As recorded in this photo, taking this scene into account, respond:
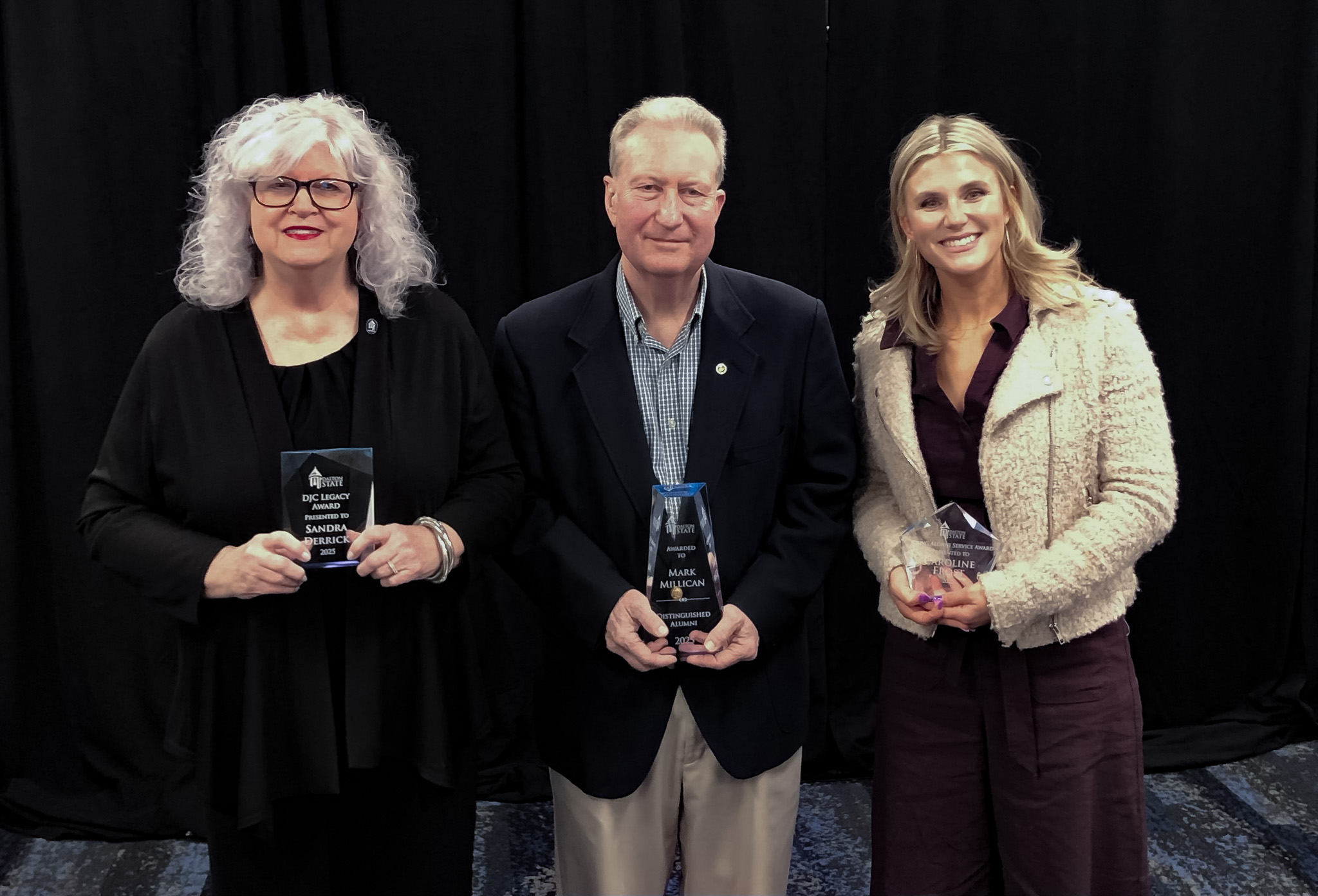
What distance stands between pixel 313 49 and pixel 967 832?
2712 millimetres

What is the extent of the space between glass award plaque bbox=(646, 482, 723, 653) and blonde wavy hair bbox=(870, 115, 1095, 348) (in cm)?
58

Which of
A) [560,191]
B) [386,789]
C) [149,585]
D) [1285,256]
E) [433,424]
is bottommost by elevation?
[386,789]

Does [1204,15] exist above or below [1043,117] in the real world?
above

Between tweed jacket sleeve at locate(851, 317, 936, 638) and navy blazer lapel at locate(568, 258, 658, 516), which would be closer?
navy blazer lapel at locate(568, 258, 658, 516)

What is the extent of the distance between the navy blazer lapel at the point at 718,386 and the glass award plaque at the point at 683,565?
2.9 inches

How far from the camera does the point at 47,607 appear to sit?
347cm

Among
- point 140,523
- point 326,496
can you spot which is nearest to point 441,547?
point 326,496

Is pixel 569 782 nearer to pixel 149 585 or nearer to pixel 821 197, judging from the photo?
pixel 149 585

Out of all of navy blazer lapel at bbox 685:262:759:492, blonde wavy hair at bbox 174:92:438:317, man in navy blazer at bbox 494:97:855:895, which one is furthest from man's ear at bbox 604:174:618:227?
blonde wavy hair at bbox 174:92:438:317

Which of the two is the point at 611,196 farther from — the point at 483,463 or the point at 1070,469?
the point at 1070,469

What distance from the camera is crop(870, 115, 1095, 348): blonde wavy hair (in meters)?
2.03

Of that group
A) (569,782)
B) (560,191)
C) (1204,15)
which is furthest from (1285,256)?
(569,782)

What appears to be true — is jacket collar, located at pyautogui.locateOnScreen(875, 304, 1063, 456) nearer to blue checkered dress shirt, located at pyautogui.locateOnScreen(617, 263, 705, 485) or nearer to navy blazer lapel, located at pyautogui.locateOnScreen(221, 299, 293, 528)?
blue checkered dress shirt, located at pyautogui.locateOnScreen(617, 263, 705, 485)

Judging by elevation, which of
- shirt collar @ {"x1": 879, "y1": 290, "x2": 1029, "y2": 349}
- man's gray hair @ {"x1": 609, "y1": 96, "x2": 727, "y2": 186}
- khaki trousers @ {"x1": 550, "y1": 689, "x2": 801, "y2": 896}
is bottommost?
khaki trousers @ {"x1": 550, "y1": 689, "x2": 801, "y2": 896}
